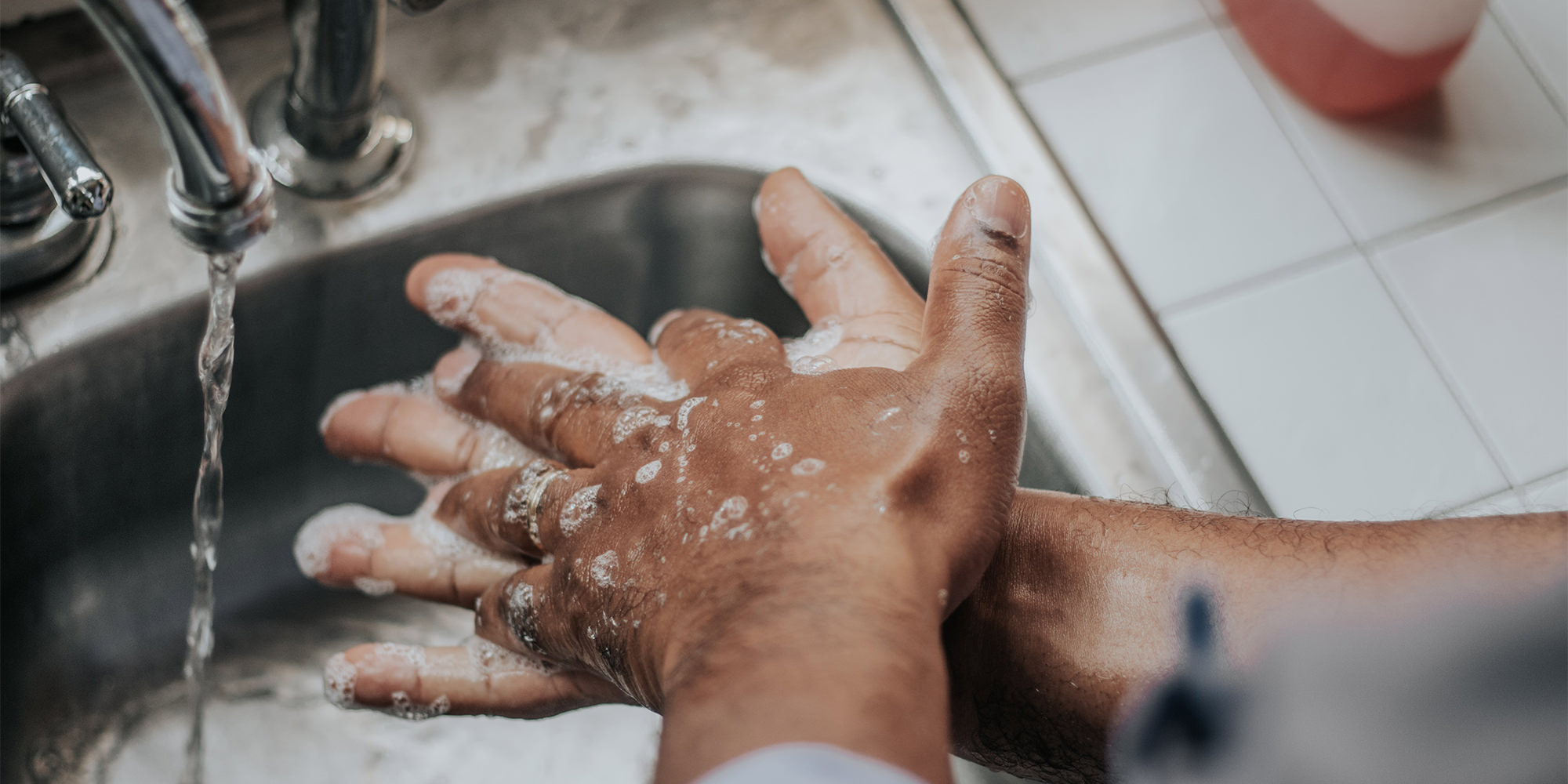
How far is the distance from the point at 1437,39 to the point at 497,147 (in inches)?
28.2

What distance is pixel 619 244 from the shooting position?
2.78 ft

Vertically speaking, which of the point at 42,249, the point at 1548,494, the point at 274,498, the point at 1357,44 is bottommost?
the point at 274,498

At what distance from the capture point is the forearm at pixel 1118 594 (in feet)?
1.70

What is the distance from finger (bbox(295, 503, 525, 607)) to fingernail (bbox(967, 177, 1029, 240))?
387mm

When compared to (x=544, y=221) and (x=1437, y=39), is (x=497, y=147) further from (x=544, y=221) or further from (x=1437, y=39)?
(x=1437, y=39)

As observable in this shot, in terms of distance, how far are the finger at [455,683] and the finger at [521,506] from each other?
2.8 inches

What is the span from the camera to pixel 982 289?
0.52 metres

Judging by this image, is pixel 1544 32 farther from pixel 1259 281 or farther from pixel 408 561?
pixel 408 561

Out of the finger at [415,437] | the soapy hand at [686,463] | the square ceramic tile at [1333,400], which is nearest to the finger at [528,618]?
the soapy hand at [686,463]

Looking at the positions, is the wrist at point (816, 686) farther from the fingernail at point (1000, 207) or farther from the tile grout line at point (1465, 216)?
the tile grout line at point (1465, 216)

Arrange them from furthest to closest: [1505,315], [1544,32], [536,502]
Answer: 1. [1544,32]
2. [1505,315]
3. [536,502]

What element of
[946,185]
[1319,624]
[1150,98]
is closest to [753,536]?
[1319,624]

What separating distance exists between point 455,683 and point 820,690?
388 millimetres

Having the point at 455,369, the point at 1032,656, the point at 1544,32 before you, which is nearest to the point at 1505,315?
the point at 1544,32
